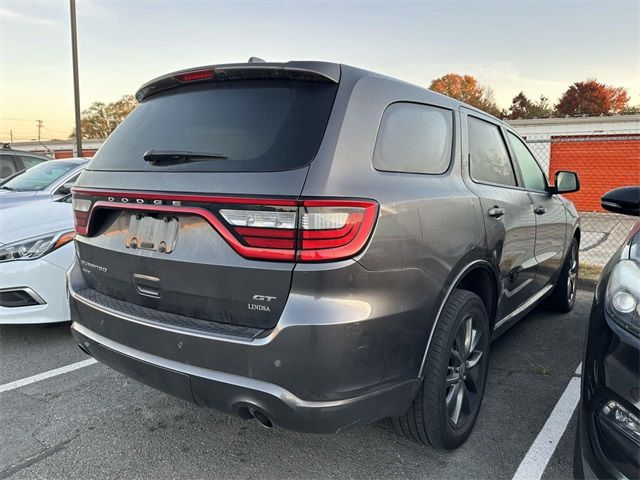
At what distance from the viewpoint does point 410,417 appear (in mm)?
2236

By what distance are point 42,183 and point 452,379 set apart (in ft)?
15.5

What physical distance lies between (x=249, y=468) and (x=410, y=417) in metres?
0.83

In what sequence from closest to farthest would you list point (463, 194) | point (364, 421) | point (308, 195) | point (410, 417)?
point (308, 195) → point (364, 421) → point (410, 417) → point (463, 194)

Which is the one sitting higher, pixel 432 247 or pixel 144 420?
pixel 432 247

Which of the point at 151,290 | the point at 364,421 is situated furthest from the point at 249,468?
the point at 151,290

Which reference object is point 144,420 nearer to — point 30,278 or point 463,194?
point 30,278

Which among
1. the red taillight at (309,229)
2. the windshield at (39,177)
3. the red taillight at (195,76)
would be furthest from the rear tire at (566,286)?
the windshield at (39,177)

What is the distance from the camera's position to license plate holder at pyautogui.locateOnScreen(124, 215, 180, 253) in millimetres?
1950

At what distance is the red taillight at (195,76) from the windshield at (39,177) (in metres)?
3.44

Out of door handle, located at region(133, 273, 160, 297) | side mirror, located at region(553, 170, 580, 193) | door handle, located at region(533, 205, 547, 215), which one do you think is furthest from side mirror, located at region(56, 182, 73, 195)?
side mirror, located at region(553, 170, 580, 193)

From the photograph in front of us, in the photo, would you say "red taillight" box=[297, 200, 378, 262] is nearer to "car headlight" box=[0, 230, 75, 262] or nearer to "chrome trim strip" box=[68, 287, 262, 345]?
"chrome trim strip" box=[68, 287, 262, 345]

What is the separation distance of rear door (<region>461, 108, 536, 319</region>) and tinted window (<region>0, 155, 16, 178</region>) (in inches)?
330

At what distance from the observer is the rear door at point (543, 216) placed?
355 centimetres

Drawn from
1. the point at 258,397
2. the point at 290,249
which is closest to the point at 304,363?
the point at 258,397
